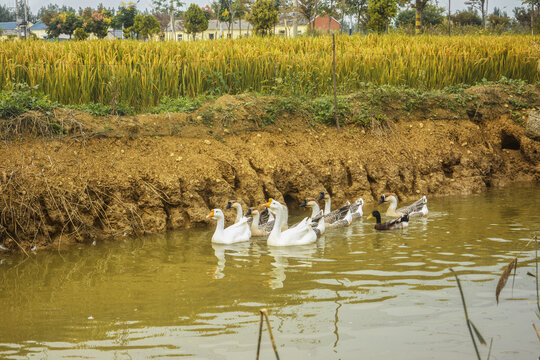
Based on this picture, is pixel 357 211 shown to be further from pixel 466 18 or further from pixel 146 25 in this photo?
pixel 466 18

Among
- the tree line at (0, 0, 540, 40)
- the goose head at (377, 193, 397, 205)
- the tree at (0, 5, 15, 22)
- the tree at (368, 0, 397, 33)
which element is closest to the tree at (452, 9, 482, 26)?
the tree line at (0, 0, 540, 40)

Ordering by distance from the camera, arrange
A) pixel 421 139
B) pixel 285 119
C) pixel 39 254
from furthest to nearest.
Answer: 1. pixel 421 139
2. pixel 285 119
3. pixel 39 254

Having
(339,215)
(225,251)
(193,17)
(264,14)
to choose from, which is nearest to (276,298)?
(225,251)

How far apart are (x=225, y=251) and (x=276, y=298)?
271 centimetres

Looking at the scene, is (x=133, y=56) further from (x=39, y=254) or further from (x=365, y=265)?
(x=365, y=265)

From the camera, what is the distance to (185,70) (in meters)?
13.8

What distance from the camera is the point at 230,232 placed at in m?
9.81

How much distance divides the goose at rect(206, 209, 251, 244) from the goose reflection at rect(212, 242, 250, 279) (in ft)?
0.27

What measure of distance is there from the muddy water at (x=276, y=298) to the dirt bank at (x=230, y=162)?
783mm

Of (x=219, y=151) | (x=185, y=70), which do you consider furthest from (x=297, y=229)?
(x=185, y=70)

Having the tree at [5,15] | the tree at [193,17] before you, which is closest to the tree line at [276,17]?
the tree at [193,17]

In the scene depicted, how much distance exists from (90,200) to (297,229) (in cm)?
353

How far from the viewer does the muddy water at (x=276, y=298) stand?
5.42 m

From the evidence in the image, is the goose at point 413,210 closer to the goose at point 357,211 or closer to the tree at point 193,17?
the goose at point 357,211
